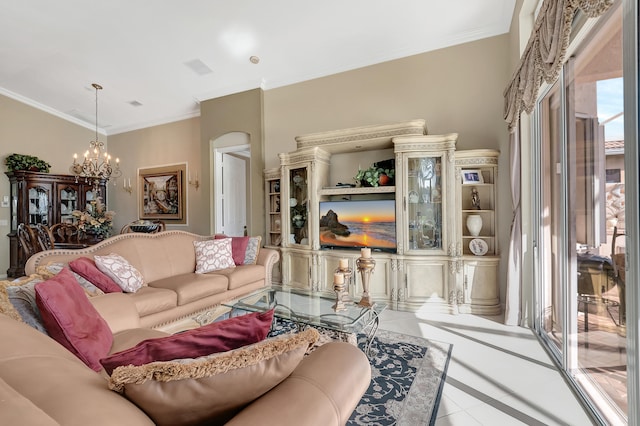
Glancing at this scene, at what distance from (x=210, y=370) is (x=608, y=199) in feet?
7.21

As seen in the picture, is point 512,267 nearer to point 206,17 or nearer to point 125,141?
point 206,17

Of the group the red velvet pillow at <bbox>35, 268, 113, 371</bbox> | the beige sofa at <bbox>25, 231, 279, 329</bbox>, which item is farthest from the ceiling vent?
the red velvet pillow at <bbox>35, 268, 113, 371</bbox>

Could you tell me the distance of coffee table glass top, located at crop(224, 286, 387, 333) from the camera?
87.4 inches

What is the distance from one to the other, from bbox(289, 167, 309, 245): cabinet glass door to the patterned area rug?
1.91 m

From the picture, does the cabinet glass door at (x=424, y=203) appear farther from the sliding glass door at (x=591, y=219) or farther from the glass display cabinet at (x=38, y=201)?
the glass display cabinet at (x=38, y=201)


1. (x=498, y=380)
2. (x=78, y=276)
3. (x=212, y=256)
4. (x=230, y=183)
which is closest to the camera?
(x=498, y=380)

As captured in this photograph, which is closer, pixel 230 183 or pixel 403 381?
pixel 403 381

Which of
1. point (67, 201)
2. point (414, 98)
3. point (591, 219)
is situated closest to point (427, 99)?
point (414, 98)

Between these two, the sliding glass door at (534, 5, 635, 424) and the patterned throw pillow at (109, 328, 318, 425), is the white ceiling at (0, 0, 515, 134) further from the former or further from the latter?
the patterned throw pillow at (109, 328, 318, 425)

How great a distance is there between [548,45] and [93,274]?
374 cm

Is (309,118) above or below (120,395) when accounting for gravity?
above

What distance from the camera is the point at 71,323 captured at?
146cm

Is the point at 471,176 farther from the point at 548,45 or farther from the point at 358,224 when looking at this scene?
the point at 548,45

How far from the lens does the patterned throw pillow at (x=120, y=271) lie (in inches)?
106
